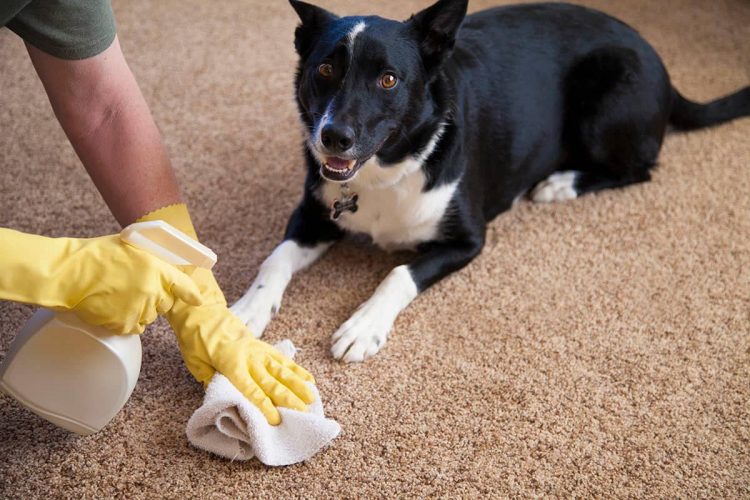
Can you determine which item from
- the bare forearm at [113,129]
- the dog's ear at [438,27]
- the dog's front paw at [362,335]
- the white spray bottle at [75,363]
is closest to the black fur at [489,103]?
the dog's ear at [438,27]

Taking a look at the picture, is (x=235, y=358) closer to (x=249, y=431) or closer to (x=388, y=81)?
(x=249, y=431)

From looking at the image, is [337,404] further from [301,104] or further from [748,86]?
[748,86]

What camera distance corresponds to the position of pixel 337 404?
4.74 ft

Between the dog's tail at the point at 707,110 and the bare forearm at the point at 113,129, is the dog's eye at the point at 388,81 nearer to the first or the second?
the bare forearm at the point at 113,129

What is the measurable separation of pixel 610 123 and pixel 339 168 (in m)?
0.90

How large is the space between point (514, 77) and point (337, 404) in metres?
0.98

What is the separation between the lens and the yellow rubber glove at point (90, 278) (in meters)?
1.14

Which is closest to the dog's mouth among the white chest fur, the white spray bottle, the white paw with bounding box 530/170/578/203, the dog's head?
the dog's head

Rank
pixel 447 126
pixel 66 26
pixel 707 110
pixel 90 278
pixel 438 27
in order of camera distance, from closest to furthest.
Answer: pixel 90 278
pixel 66 26
pixel 438 27
pixel 447 126
pixel 707 110

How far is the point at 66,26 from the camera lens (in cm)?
134

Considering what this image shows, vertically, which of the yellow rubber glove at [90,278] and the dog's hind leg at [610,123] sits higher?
the yellow rubber glove at [90,278]

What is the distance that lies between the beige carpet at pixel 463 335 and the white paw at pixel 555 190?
0.10ft

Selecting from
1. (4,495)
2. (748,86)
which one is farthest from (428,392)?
(748,86)

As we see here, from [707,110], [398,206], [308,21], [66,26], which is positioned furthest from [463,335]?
[707,110]
